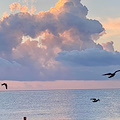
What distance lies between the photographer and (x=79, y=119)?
114250 millimetres

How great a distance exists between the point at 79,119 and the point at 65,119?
14.8 ft

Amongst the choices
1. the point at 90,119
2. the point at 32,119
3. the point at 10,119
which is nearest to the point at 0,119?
the point at 10,119

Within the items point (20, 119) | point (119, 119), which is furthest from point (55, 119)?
point (119, 119)

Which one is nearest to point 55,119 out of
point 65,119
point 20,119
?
point 65,119

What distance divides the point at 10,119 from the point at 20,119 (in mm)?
4944

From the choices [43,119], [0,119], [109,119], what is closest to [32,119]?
[43,119]

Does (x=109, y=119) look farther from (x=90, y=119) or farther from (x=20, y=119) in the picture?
(x=20, y=119)

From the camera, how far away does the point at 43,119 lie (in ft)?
363

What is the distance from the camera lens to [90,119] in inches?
4456

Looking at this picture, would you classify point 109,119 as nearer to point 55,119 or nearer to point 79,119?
point 79,119

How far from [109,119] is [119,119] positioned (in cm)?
366

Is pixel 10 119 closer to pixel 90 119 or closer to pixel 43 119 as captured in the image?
pixel 43 119

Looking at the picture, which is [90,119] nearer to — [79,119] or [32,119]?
[79,119]

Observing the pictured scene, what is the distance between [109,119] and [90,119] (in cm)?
556
